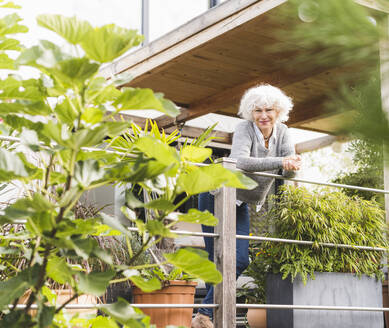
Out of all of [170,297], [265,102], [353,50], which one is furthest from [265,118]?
[353,50]

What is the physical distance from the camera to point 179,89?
4.46 m

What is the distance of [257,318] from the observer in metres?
2.81

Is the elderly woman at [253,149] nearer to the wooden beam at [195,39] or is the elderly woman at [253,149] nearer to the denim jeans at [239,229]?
the denim jeans at [239,229]

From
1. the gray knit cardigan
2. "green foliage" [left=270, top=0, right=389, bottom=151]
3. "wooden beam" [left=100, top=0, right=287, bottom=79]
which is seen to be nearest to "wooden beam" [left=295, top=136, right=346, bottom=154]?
"wooden beam" [left=100, top=0, right=287, bottom=79]

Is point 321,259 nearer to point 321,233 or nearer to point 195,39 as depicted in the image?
point 321,233

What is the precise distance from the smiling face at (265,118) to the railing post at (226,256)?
597 millimetres

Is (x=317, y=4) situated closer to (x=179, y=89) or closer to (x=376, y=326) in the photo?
(x=376, y=326)

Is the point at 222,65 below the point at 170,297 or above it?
above

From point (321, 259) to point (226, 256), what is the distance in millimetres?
657

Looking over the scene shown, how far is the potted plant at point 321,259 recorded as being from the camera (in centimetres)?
246

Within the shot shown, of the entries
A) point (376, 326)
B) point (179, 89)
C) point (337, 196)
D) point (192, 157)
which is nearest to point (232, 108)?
point (179, 89)

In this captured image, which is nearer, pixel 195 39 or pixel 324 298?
pixel 324 298

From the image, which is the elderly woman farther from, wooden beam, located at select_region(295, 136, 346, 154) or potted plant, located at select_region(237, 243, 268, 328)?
wooden beam, located at select_region(295, 136, 346, 154)

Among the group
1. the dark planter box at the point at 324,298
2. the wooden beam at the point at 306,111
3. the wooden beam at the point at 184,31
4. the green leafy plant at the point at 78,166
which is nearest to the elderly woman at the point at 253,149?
the dark planter box at the point at 324,298
